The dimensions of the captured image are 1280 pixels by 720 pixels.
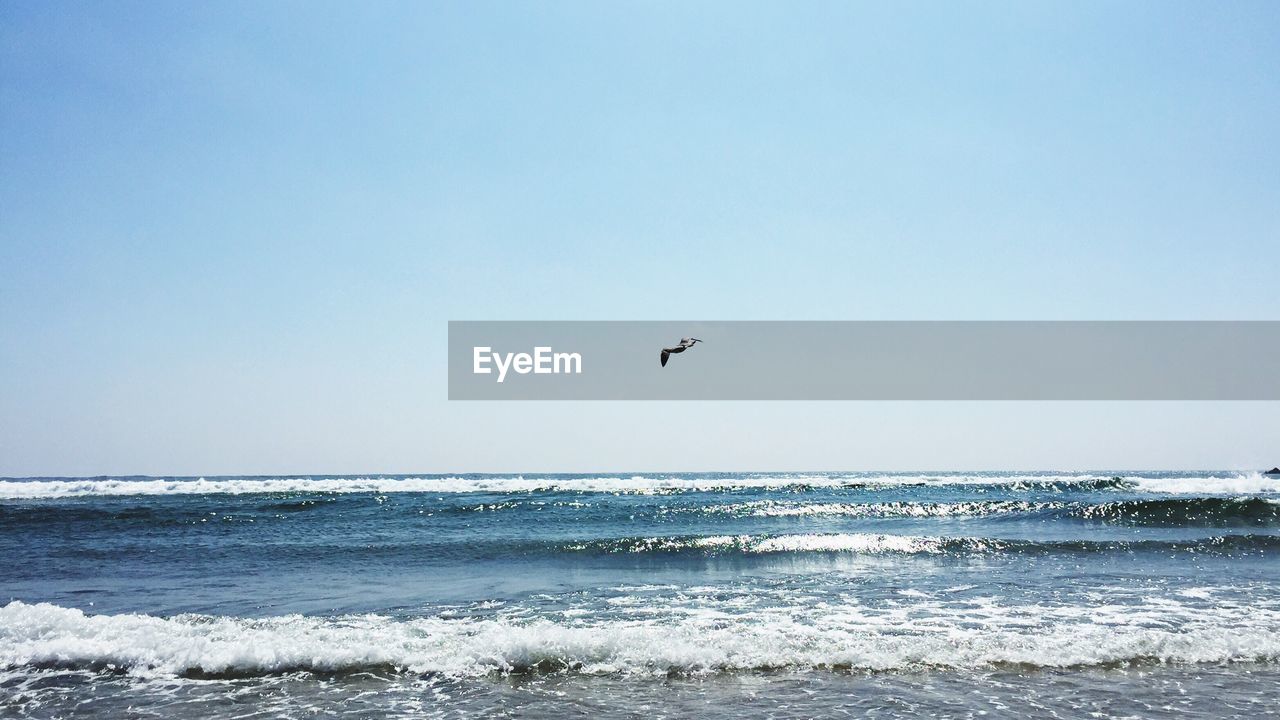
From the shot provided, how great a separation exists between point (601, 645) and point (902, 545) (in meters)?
13.3

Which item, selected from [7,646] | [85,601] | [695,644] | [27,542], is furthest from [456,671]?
[27,542]

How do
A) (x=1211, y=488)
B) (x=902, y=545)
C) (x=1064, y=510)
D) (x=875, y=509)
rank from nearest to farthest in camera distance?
1. (x=902, y=545)
2. (x=1064, y=510)
3. (x=875, y=509)
4. (x=1211, y=488)

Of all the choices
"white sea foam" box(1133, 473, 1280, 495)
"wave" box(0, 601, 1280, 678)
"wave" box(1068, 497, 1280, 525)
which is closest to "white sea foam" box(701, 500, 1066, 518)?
"wave" box(1068, 497, 1280, 525)

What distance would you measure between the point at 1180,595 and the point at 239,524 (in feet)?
90.9

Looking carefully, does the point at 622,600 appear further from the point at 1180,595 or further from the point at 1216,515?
the point at 1216,515

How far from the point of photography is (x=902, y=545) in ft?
64.6

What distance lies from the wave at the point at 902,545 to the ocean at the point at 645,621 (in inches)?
6.2

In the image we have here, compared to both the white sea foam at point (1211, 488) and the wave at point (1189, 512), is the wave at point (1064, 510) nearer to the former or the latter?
the wave at point (1189, 512)

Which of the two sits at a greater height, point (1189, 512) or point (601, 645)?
point (601, 645)

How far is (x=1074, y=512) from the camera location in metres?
27.5

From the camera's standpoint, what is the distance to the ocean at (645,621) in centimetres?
746

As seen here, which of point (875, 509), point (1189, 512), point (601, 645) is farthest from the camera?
point (875, 509)

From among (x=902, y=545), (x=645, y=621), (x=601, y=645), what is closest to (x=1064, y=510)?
(x=902, y=545)

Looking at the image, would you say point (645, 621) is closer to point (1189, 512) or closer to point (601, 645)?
point (601, 645)
